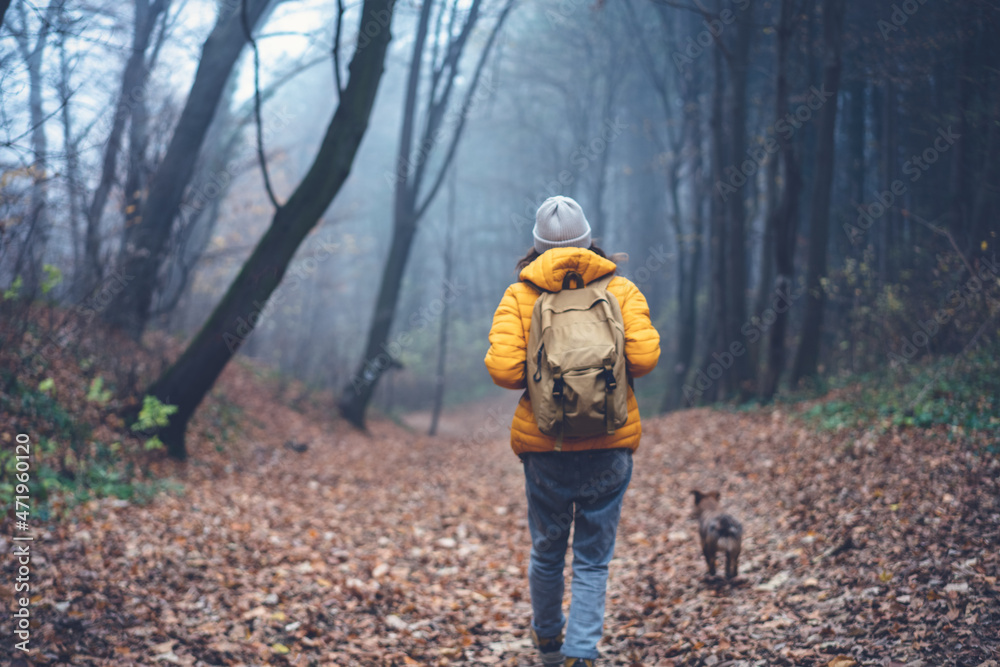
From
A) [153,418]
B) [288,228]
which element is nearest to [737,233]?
[288,228]

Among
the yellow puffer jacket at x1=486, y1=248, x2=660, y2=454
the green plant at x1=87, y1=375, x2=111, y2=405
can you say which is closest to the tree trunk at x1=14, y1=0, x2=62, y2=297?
the green plant at x1=87, y1=375, x2=111, y2=405

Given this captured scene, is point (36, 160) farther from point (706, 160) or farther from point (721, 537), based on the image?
point (706, 160)

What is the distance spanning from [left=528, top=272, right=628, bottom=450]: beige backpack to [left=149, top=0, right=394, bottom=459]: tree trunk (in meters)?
4.60

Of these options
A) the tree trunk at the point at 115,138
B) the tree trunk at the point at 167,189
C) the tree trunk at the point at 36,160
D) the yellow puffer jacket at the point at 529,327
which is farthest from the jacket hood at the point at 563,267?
the tree trunk at the point at 167,189

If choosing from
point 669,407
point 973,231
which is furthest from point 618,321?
point 669,407

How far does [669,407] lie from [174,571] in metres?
12.9

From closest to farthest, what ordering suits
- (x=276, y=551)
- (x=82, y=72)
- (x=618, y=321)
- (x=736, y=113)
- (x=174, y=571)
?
(x=618, y=321) < (x=174, y=571) < (x=276, y=551) < (x=82, y=72) < (x=736, y=113)

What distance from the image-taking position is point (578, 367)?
2.59 meters

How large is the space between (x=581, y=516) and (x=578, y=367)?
798 millimetres

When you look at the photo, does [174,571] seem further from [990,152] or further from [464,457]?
[990,152]

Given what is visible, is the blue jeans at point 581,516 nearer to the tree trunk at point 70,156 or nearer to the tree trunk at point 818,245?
the tree trunk at point 70,156

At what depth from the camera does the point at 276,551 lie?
4.81 m

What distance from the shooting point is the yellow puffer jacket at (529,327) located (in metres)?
2.74

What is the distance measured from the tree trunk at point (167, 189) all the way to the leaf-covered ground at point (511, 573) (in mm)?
2874
